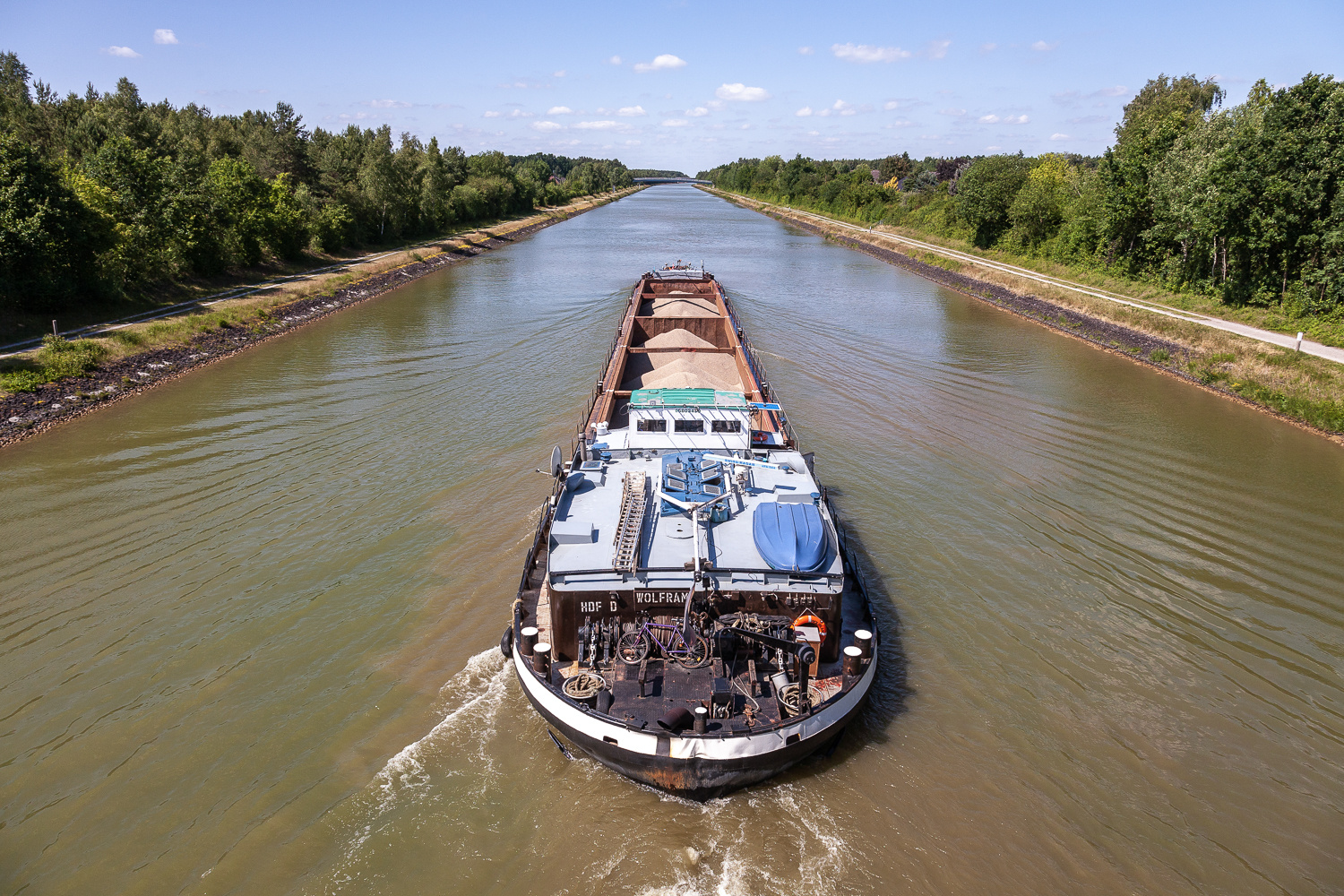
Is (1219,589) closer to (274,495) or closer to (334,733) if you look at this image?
(334,733)

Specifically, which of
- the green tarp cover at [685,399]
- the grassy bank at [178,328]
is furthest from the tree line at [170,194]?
the green tarp cover at [685,399]

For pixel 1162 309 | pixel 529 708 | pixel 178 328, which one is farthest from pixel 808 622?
pixel 1162 309

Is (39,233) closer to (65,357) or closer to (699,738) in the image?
(65,357)

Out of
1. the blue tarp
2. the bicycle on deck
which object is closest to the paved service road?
the blue tarp

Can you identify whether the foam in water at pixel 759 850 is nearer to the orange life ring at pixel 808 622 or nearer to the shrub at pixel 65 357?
the orange life ring at pixel 808 622

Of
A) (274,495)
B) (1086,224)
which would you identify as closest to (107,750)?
(274,495)

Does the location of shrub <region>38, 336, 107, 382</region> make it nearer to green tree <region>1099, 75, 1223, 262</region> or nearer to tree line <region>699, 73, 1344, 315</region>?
tree line <region>699, 73, 1344, 315</region>
